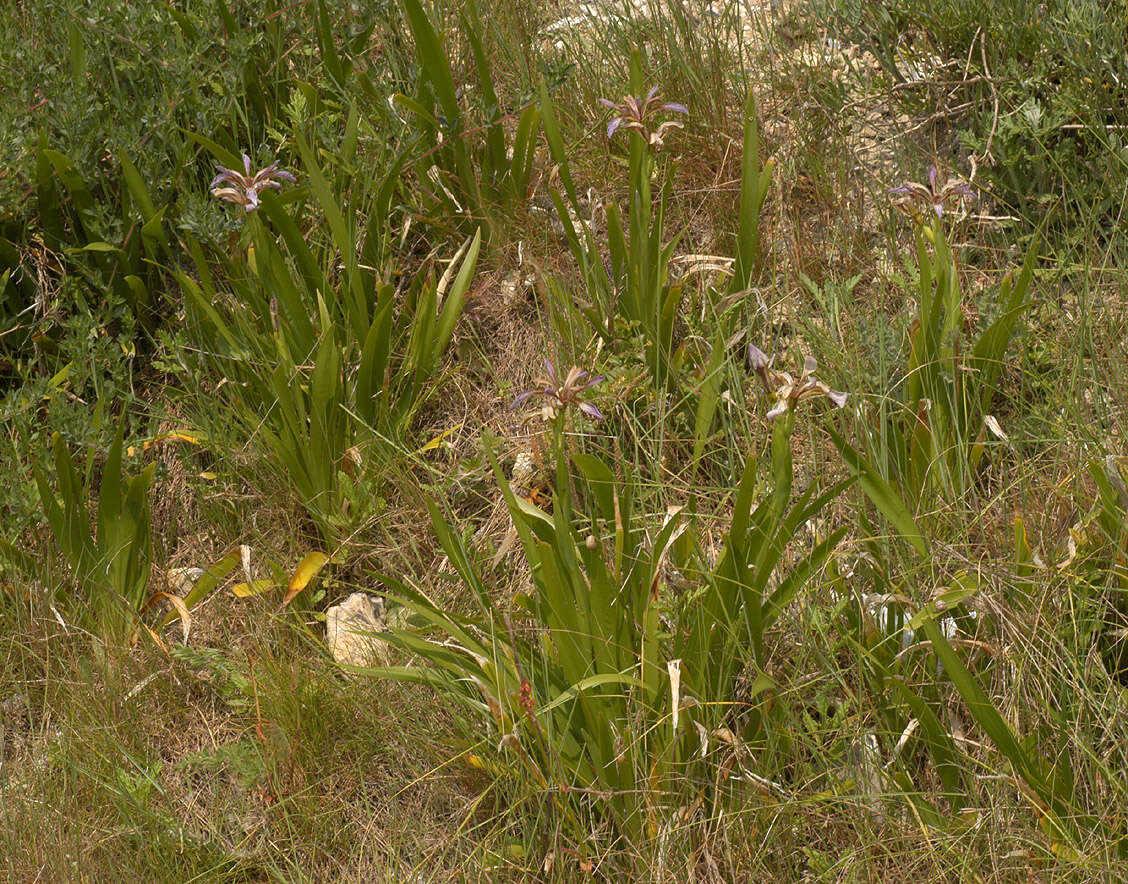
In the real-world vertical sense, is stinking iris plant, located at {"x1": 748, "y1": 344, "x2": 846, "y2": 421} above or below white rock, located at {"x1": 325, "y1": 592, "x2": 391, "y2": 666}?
above

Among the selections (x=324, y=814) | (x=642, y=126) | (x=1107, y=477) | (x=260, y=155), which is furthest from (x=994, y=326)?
(x=260, y=155)

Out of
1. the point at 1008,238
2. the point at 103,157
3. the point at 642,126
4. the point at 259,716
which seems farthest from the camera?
the point at 103,157

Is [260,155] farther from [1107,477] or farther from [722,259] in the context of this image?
[1107,477]

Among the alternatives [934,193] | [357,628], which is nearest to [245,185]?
[357,628]

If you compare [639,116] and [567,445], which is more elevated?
[639,116]

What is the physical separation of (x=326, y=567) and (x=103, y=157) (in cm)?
143

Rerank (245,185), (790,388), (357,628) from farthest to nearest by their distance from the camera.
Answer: (245,185) < (357,628) < (790,388)

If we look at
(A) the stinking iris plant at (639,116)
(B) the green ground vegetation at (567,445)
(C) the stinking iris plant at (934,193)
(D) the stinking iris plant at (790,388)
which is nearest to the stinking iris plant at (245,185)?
(B) the green ground vegetation at (567,445)

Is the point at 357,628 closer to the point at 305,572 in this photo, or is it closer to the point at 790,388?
the point at 305,572

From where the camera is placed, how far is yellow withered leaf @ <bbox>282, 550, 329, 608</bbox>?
7.69 ft

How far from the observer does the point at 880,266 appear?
2.74 metres

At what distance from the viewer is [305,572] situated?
2393mm

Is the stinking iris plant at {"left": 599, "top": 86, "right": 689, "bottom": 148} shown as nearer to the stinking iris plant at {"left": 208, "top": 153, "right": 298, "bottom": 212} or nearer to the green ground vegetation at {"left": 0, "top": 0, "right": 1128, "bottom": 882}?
the green ground vegetation at {"left": 0, "top": 0, "right": 1128, "bottom": 882}

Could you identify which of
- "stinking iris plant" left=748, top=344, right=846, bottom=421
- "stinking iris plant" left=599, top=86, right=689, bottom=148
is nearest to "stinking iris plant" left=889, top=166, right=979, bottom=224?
"stinking iris plant" left=599, top=86, right=689, bottom=148
